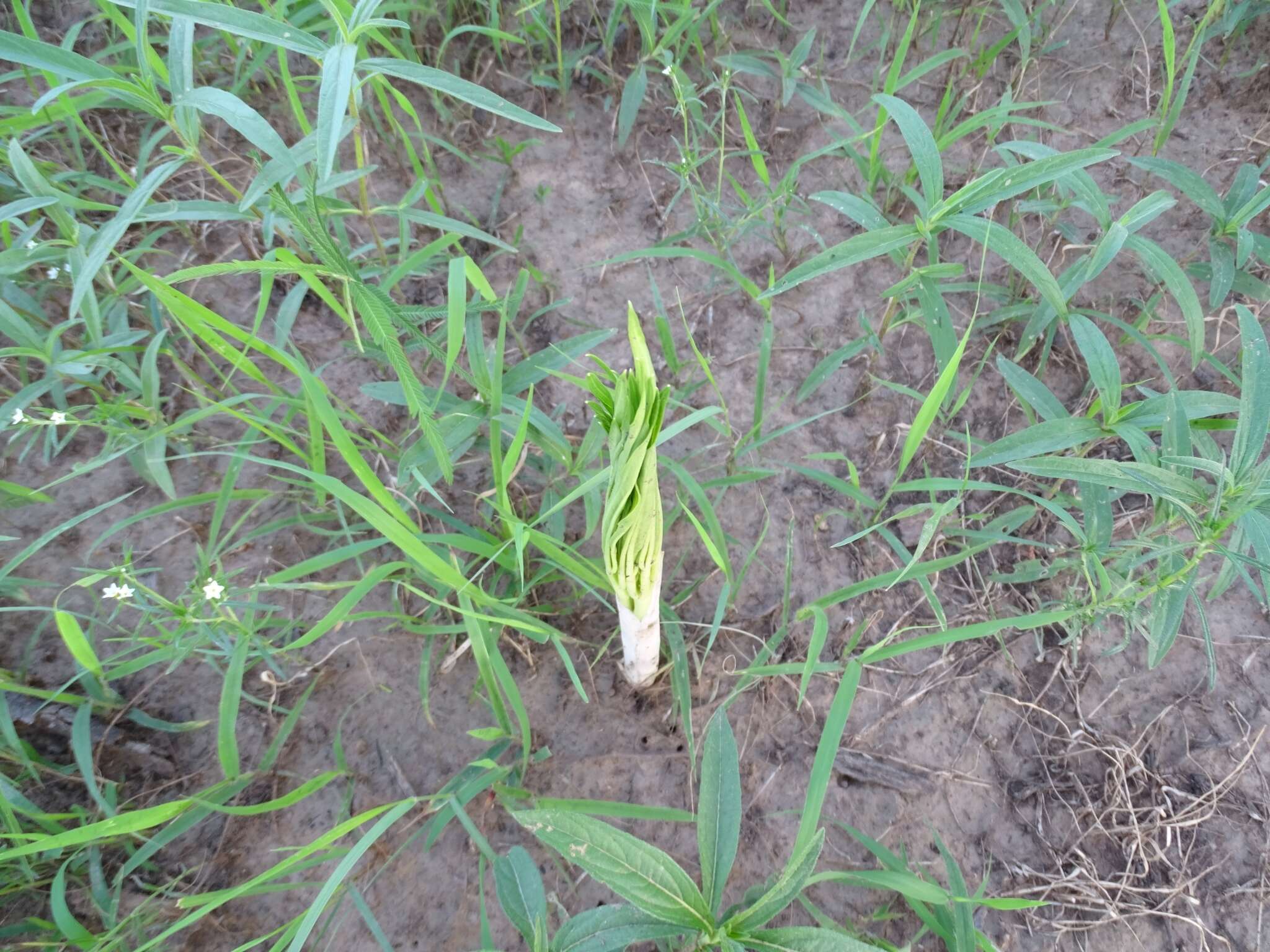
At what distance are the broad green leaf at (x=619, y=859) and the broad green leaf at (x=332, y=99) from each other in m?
0.81

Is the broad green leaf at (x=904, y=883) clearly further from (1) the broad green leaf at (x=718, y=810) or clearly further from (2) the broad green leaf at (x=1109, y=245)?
(2) the broad green leaf at (x=1109, y=245)

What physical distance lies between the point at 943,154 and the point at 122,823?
2.06 metres

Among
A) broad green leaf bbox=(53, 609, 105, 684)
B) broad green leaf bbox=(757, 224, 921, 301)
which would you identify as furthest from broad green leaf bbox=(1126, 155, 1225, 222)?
broad green leaf bbox=(53, 609, 105, 684)

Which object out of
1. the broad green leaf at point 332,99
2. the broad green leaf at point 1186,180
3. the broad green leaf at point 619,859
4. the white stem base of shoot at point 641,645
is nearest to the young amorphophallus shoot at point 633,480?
the white stem base of shoot at point 641,645

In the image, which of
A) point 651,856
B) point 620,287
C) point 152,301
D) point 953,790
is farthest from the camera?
point 620,287

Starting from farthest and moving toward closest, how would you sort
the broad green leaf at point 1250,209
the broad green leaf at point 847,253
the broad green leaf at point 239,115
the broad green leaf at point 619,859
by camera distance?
1. the broad green leaf at point 1250,209
2. the broad green leaf at point 847,253
3. the broad green leaf at point 239,115
4. the broad green leaf at point 619,859

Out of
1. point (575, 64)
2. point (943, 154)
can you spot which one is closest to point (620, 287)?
point (575, 64)

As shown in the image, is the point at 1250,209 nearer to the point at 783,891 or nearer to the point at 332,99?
the point at 783,891

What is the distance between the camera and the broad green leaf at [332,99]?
0.98 metres

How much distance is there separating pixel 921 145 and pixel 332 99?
35.0 inches

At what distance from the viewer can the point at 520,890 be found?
1.06 metres

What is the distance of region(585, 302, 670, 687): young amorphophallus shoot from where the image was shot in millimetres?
872

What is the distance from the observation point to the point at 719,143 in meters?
1.85

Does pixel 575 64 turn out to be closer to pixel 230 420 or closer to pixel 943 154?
pixel 943 154
